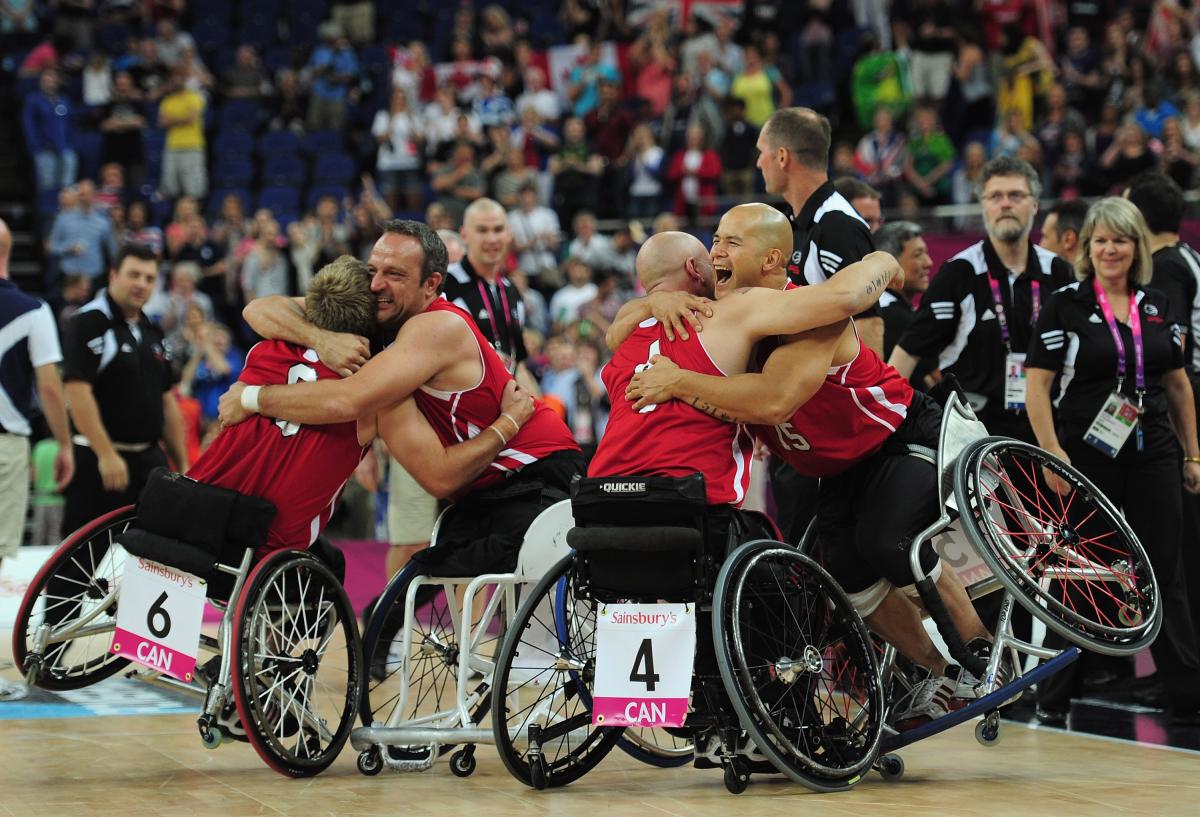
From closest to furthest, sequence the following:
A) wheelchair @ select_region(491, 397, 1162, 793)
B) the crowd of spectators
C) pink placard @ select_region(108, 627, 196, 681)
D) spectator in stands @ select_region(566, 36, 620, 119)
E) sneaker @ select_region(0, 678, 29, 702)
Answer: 1. wheelchair @ select_region(491, 397, 1162, 793)
2. pink placard @ select_region(108, 627, 196, 681)
3. sneaker @ select_region(0, 678, 29, 702)
4. the crowd of spectators
5. spectator in stands @ select_region(566, 36, 620, 119)

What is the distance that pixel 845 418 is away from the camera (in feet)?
15.6

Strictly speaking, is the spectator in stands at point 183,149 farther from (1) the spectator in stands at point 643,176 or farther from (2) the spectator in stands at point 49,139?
(1) the spectator in stands at point 643,176

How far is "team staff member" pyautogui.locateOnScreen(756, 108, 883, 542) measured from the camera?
5.42 meters

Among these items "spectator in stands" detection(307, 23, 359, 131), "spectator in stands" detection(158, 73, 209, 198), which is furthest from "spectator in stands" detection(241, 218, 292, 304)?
"spectator in stands" detection(307, 23, 359, 131)

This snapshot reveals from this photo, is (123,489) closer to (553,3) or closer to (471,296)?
(471,296)

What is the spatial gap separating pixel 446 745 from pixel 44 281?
1118 centimetres

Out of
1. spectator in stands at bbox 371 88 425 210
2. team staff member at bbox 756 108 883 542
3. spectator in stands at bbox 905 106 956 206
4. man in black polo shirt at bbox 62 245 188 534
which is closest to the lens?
team staff member at bbox 756 108 883 542

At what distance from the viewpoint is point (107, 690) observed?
6.53 meters

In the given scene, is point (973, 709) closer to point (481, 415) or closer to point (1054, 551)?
point (1054, 551)

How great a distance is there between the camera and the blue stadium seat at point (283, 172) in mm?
16250

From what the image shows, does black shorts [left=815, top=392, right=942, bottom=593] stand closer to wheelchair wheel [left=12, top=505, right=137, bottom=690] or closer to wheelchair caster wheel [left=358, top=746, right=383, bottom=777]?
wheelchair caster wheel [left=358, top=746, right=383, bottom=777]

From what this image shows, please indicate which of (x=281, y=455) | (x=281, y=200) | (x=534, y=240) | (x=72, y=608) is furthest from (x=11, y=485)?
(x=281, y=200)

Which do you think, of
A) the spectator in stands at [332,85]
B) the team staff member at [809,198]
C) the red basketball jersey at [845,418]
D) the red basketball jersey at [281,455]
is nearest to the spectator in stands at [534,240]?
the spectator in stands at [332,85]

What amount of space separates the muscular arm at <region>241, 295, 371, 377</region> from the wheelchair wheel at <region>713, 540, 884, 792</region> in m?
1.37
